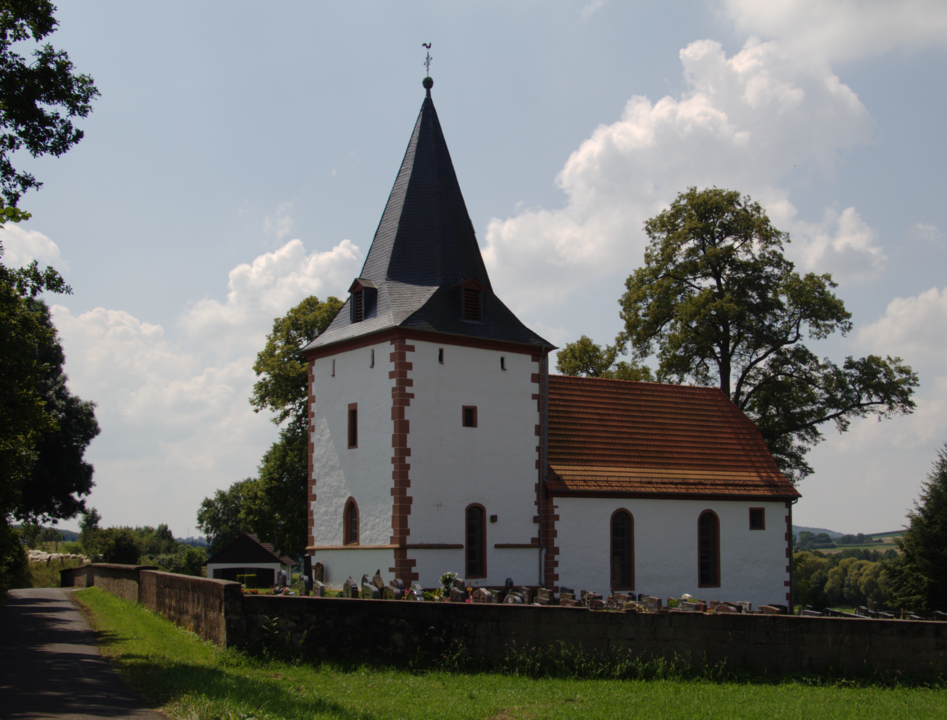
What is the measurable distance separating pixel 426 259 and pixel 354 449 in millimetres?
5877

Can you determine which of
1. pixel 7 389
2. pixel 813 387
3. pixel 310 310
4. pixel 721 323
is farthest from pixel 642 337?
pixel 7 389

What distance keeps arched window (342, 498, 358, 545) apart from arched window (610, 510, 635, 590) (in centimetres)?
760

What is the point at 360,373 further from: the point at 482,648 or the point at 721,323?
the point at 721,323

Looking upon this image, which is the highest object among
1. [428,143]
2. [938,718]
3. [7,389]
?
[428,143]

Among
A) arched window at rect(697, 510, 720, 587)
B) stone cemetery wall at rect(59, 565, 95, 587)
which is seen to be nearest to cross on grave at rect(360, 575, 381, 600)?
arched window at rect(697, 510, 720, 587)

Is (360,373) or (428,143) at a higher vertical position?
(428,143)

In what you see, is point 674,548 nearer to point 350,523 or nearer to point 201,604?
point 350,523

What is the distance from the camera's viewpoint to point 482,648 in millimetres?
13602

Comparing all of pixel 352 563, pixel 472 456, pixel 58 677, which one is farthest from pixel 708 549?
pixel 58 677

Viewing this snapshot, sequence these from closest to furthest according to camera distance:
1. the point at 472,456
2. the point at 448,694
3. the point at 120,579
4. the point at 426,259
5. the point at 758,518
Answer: the point at 448,694, the point at 472,456, the point at 426,259, the point at 120,579, the point at 758,518

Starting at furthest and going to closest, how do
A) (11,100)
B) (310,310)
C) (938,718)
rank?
Answer: (310,310) < (11,100) < (938,718)

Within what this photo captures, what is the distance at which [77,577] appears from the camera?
4075 cm

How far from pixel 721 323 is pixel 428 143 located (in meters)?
17.1

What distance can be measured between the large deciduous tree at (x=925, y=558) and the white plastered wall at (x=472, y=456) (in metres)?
13.4
